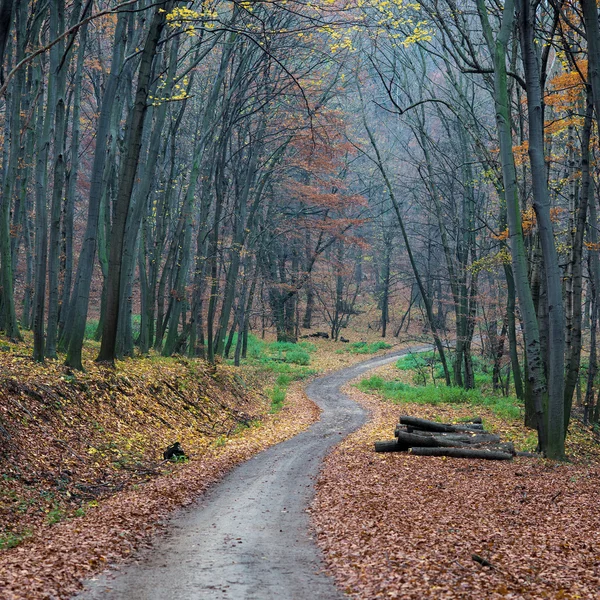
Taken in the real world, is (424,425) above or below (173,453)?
above

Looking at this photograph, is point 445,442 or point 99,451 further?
point 445,442

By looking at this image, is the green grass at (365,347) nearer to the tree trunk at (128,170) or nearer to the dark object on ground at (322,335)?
the dark object on ground at (322,335)

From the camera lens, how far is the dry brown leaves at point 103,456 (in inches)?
224

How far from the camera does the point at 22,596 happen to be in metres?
4.66

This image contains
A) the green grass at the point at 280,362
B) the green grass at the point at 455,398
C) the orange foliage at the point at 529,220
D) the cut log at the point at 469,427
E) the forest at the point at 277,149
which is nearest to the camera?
the forest at the point at 277,149

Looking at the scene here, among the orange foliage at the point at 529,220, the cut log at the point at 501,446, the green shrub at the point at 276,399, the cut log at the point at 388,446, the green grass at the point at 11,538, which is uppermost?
the orange foliage at the point at 529,220

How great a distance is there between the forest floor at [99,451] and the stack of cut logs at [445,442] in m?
2.90

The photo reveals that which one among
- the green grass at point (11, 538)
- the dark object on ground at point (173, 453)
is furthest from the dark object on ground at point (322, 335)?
the green grass at point (11, 538)

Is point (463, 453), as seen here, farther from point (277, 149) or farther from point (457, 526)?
point (277, 149)

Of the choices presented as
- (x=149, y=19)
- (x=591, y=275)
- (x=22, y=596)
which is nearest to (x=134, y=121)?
(x=149, y=19)

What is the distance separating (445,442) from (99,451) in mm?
6432

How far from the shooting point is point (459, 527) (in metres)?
6.61

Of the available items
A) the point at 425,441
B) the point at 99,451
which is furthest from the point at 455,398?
the point at 99,451

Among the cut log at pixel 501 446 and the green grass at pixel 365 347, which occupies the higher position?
the green grass at pixel 365 347
